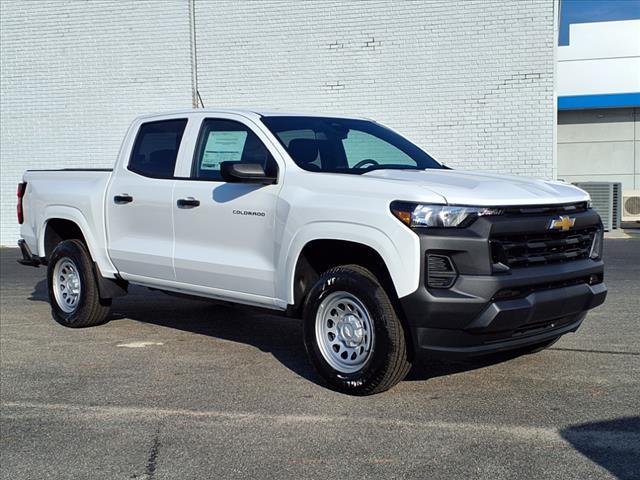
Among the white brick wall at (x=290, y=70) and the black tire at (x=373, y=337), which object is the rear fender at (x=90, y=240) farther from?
the white brick wall at (x=290, y=70)

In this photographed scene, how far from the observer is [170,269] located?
7184 millimetres

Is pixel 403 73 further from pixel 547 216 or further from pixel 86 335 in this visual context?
pixel 547 216

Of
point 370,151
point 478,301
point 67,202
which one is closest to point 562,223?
point 478,301

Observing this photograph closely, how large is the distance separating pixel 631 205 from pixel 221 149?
19.5 m

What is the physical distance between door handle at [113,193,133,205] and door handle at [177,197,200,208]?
76cm

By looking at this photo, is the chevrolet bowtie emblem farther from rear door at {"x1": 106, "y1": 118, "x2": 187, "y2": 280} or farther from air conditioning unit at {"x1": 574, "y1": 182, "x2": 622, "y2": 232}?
air conditioning unit at {"x1": 574, "y1": 182, "x2": 622, "y2": 232}

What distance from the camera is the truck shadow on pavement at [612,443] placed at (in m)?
4.28

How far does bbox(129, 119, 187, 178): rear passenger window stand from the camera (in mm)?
7359

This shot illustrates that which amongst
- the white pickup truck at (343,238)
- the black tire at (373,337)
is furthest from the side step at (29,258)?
the black tire at (373,337)

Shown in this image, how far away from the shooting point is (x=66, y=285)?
8.55 m

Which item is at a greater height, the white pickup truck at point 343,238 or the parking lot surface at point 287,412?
the white pickup truck at point 343,238

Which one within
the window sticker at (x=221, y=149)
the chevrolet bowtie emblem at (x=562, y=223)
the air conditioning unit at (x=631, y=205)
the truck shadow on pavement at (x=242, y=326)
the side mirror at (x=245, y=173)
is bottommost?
the air conditioning unit at (x=631, y=205)

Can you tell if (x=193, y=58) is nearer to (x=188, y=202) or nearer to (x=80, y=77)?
(x=80, y=77)

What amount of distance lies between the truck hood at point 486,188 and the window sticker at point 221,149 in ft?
4.19
